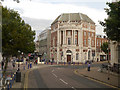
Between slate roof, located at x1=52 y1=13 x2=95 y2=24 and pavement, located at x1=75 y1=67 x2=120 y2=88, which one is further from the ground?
slate roof, located at x1=52 y1=13 x2=95 y2=24

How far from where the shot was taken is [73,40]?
2817 inches

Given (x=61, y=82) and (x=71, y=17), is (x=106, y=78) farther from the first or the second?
(x=71, y=17)

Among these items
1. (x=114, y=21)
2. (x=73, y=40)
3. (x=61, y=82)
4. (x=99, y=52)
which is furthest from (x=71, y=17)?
(x=114, y=21)

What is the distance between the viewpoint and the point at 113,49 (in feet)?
108

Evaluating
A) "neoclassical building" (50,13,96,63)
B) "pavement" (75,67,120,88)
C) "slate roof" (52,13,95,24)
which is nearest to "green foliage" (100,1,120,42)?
"pavement" (75,67,120,88)

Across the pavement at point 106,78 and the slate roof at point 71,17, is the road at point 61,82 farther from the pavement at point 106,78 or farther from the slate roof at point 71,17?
the slate roof at point 71,17

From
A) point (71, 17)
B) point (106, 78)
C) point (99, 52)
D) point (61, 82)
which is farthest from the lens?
point (99, 52)

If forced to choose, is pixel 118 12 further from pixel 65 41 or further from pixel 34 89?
pixel 65 41

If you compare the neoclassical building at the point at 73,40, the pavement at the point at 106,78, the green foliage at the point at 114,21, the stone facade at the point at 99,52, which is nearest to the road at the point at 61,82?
the pavement at the point at 106,78

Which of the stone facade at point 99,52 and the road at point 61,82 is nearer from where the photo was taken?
the road at point 61,82

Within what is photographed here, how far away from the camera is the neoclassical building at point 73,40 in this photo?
70062mm

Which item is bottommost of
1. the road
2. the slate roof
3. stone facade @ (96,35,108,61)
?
the road

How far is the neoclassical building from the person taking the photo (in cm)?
7006

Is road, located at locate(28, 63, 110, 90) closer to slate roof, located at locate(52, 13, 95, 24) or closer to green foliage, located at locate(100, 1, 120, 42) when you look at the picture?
green foliage, located at locate(100, 1, 120, 42)
